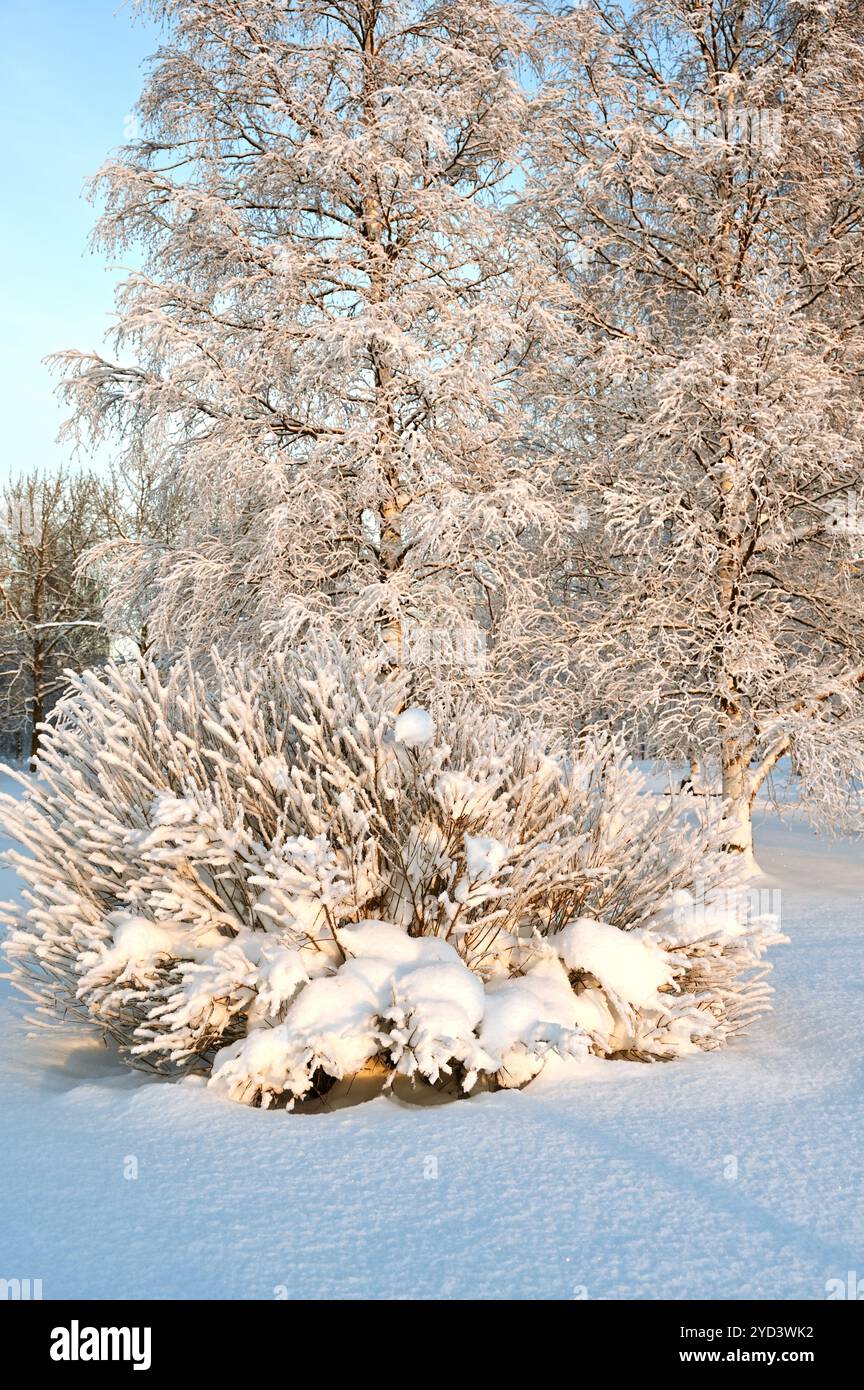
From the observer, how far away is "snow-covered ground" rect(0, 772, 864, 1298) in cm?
228

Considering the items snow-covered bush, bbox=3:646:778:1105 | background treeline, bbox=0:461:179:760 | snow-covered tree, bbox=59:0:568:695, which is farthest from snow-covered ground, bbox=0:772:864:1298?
background treeline, bbox=0:461:179:760

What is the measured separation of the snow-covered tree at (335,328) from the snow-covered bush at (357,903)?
3668mm

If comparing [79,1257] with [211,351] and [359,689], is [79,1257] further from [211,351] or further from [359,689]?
[211,351]

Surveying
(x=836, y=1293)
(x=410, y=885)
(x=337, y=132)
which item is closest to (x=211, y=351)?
(x=337, y=132)

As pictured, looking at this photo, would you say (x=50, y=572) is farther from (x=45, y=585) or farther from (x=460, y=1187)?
(x=460, y=1187)

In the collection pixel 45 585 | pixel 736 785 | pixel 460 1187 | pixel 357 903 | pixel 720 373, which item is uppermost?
pixel 45 585

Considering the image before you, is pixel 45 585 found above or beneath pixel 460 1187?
above

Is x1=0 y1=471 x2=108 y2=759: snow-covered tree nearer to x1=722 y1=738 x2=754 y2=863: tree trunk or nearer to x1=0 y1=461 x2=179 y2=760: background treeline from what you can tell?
x1=0 y1=461 x2=179 y2=760: background treeline

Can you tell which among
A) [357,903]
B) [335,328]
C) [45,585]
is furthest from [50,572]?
[357,903]

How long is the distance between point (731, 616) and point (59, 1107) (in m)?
6.74

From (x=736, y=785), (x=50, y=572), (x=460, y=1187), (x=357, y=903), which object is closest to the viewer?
(x=460, y=1187)

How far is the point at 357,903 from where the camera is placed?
12.8ft

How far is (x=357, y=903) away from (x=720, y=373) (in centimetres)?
578
